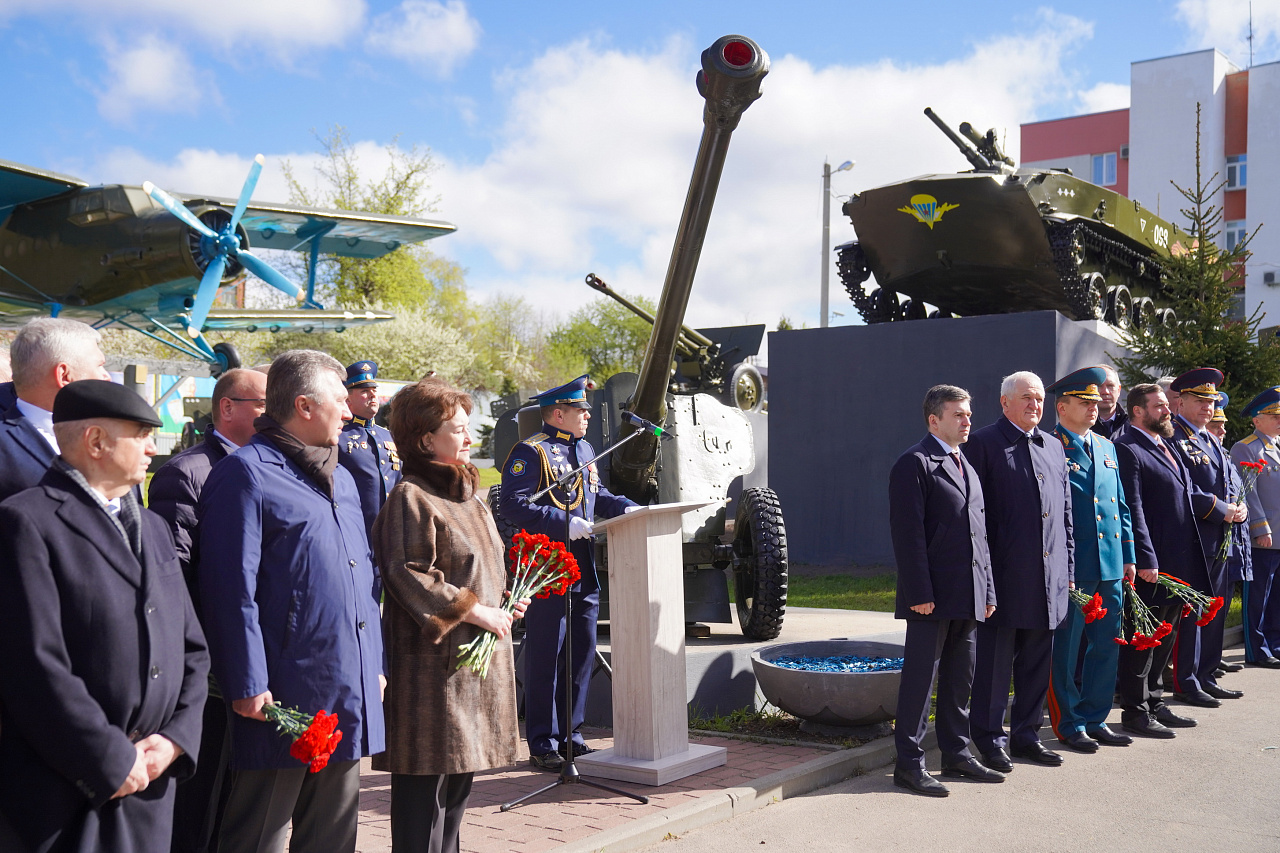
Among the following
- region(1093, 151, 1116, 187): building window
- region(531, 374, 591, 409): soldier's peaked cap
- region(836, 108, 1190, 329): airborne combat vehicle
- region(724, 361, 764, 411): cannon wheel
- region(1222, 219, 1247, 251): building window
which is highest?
region(1093, 151, 1116, 187): building window

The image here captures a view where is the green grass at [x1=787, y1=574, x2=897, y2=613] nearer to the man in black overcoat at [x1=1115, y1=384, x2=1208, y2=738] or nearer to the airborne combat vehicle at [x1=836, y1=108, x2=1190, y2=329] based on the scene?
the man in black overcoat at [x1=1115, y1=384, x2=1208, y2=738]

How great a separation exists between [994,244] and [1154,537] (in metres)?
9.48

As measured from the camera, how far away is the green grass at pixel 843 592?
11.2 metres

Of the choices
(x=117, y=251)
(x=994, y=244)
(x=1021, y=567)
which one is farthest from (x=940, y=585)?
(x=117, y=251)

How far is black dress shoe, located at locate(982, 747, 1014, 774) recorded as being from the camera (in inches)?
219

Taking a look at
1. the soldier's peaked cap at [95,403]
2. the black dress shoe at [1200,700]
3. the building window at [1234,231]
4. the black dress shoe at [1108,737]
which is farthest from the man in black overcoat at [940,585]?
the building window at [1234,231]

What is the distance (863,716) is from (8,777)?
438 centimetres

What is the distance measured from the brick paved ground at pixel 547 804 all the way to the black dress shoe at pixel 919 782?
19.3 inches

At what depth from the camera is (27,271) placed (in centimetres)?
2003

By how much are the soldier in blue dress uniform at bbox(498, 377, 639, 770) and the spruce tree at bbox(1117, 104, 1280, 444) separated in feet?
27.0

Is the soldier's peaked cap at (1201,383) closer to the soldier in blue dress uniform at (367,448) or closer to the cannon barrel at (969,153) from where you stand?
the soldier in blue dress uniform at (367,448)

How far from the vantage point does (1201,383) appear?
7.56 m

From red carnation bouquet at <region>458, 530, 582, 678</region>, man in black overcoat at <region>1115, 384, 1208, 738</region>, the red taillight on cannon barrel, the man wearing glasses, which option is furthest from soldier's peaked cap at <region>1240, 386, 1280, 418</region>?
the man wearing glasses

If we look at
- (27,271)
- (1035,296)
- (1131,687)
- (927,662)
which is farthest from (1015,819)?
(27,271)
